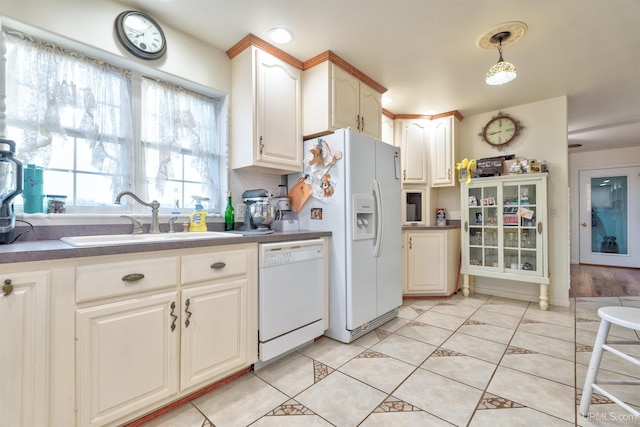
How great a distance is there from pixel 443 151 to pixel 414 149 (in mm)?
356

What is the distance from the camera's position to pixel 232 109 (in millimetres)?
2395

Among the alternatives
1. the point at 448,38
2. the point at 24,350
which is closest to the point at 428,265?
the point at 448,38

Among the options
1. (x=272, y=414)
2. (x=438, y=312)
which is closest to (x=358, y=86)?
(x=438, y=312)

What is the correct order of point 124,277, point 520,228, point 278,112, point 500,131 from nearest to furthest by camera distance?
point 124,277, point 278,112, point 520,228, point 500,131

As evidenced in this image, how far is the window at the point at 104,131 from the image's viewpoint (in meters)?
1.59

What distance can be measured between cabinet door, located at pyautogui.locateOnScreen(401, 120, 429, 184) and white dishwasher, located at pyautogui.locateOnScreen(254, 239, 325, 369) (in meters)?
2.02

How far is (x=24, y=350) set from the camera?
3.53 ft

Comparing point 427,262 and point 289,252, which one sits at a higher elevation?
point 289,252

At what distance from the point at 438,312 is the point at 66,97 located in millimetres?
3445

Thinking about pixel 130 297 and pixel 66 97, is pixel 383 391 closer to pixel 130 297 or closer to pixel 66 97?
pixel 130 297

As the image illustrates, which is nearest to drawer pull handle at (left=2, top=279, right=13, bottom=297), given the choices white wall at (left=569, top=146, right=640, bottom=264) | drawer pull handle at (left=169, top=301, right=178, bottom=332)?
drawer pull handle at (left=169, top=301, right=178, bottom=332)

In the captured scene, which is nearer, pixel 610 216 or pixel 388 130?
pixel 388 130

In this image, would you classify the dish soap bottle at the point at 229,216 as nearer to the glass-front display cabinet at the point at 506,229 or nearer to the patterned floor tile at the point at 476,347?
the patterned floor tile at the point at 476,347

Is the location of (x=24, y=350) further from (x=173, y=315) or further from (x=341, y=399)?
(x=341, y=399)
